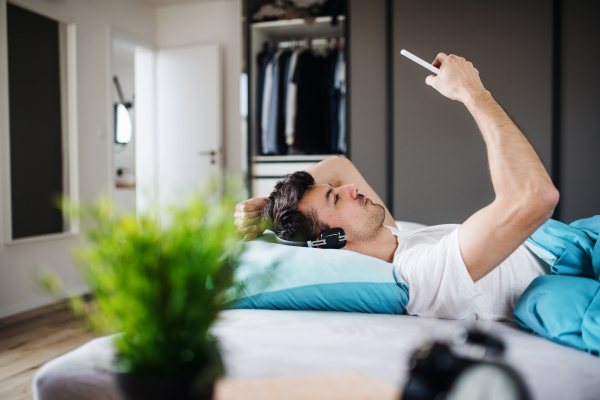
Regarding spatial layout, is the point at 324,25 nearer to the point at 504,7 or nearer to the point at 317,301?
the point at 504,7

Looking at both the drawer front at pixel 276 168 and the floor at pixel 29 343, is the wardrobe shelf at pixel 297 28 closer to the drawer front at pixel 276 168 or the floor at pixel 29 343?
the drawer front at pixel 276 168

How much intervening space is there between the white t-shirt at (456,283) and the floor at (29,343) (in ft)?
4.06

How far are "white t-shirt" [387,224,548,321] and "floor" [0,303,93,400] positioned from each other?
1237mm

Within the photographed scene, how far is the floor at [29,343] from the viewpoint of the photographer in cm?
157

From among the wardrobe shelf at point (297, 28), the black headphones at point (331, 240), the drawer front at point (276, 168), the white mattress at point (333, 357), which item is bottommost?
the white mattress at point (333, 357)

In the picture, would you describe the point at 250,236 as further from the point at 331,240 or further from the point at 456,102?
the point at 456,102

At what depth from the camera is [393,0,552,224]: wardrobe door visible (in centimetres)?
249

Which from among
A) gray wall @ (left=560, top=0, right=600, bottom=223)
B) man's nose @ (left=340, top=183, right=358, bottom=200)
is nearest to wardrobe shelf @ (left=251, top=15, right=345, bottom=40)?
gray wall @ (left=560, top=0, right=600, bottom=223)

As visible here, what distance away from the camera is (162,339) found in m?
0.34

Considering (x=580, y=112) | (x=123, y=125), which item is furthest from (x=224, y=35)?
(x=580, y=112)

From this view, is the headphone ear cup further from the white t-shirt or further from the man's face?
the white t-shirt

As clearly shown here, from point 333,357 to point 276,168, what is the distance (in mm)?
2744

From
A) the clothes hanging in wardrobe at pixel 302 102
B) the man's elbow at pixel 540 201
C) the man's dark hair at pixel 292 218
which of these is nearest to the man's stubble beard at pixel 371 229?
the man's dark hair at pixel 292 218

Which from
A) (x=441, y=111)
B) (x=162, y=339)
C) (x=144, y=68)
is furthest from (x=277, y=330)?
(x=144, y=68)
